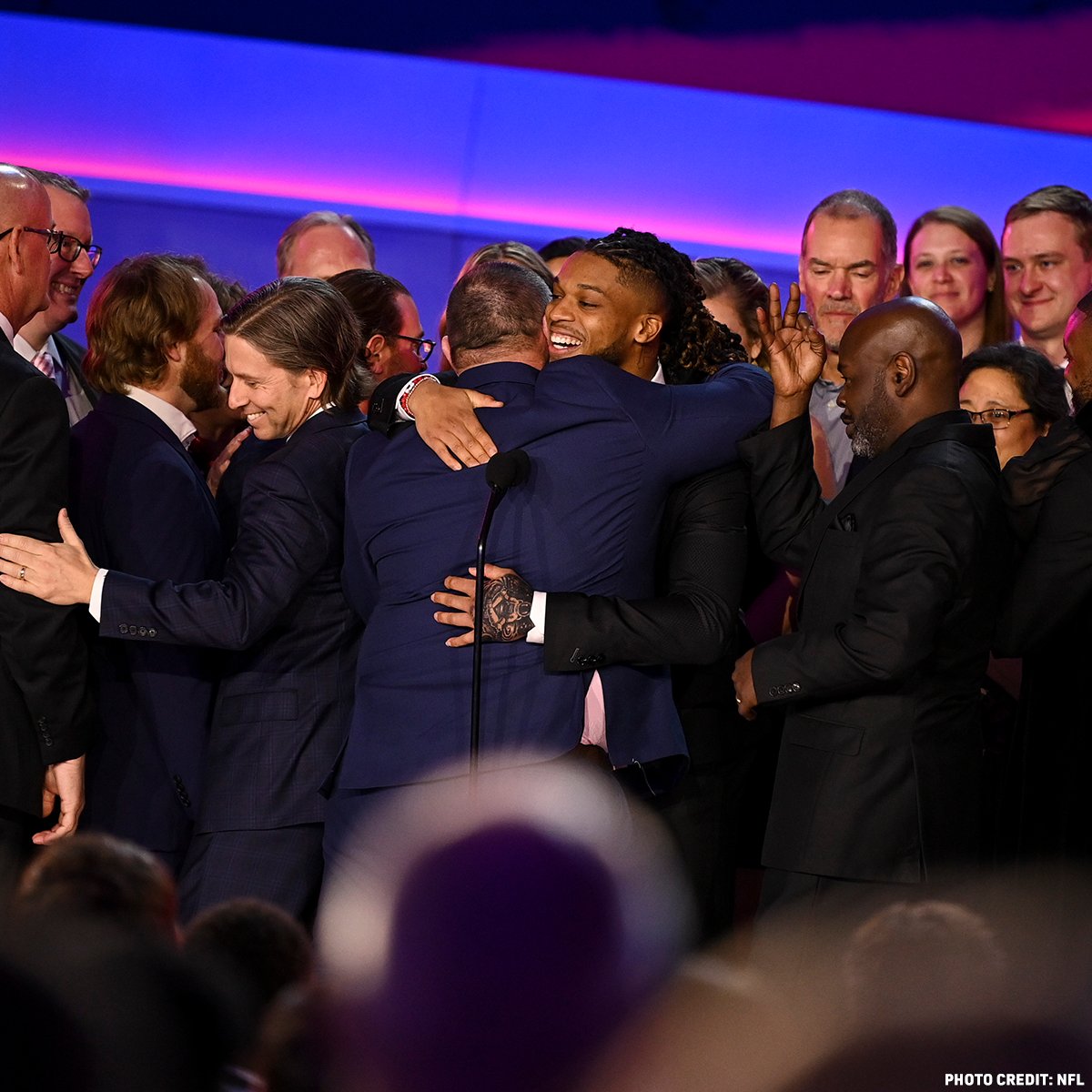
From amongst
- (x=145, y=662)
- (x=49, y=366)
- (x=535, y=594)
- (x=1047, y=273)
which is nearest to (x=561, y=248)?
(x=1047, y=273)

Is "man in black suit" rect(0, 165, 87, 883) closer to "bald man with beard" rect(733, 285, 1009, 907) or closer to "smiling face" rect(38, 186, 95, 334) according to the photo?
"smiling face" rect(38, 186, 95, 334)

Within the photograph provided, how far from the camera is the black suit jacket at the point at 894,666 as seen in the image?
120 inches

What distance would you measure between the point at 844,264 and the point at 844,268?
0.01 metres

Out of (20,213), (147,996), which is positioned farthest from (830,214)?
(147,996)

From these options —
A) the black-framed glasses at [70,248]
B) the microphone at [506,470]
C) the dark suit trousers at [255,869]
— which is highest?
the black-framed glasses at [70,248]

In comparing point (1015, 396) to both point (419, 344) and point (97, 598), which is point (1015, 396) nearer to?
point (419, 344)

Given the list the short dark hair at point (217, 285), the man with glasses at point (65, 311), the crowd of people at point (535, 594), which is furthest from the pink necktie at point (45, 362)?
the crowd of people at point (535, 594)

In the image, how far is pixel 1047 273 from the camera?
5.04 m

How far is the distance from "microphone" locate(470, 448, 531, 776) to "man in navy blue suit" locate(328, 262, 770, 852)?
15 cm

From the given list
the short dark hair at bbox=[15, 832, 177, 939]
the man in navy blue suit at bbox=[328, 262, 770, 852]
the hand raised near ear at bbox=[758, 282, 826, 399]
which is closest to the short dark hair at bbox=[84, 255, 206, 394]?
the man in navy blue suit at bbox=[328, 262, 770, 852]

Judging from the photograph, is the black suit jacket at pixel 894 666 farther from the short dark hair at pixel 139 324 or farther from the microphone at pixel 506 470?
the short dark hair at pixel 139 324

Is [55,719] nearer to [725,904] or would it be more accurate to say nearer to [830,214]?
[725,904]

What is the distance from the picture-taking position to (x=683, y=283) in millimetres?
3379

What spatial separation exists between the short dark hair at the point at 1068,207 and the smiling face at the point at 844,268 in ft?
1.81
